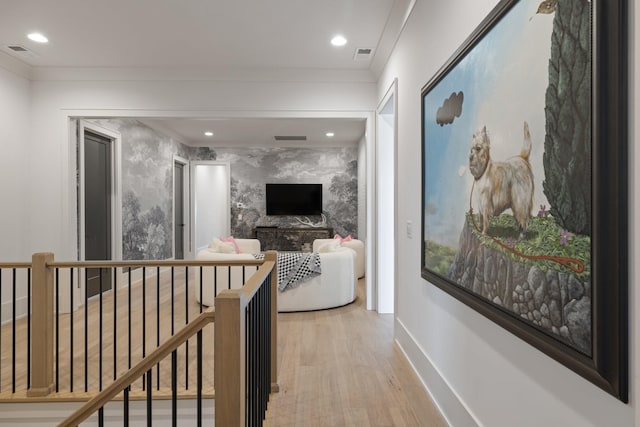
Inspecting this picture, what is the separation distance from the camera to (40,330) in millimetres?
2688

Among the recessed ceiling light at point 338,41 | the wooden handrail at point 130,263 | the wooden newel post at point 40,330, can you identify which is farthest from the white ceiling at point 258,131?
the wooden newel post at point 40,330

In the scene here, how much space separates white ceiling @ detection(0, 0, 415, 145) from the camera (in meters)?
3.10

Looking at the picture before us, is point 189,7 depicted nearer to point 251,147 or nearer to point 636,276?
point 636,276

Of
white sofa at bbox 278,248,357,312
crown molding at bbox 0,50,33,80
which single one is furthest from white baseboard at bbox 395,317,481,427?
crown molding at bbox 0,50,33,80

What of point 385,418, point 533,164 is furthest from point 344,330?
point 533,164

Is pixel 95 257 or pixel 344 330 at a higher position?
pixel 95 257

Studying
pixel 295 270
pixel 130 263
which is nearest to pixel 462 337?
pixel 130 263

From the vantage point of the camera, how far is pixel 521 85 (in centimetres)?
139

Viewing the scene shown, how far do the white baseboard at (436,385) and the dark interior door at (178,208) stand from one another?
5796mm

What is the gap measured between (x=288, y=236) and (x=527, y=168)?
7.11 metres

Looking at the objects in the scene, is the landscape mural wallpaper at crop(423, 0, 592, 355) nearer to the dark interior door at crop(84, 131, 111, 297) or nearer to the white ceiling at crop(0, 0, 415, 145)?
the white ceiling at crop(0, 0, 415, 145)

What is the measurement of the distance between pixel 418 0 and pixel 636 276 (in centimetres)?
245

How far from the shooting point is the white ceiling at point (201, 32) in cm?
310

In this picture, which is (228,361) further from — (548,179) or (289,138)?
(289,138)
